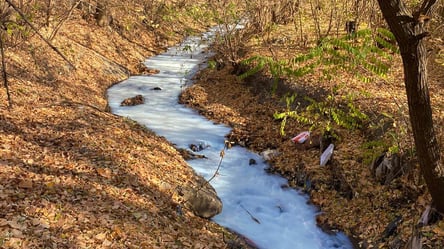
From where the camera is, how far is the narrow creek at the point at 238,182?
709cm

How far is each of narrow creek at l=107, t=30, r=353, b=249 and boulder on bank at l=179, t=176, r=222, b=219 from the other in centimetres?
19

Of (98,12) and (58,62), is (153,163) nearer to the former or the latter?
(58,62)

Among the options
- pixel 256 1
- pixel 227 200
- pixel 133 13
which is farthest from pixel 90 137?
pixel 133 13

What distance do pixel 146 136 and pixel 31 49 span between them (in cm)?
630

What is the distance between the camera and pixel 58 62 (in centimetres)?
1342

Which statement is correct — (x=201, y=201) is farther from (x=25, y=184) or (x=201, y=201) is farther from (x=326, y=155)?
(x=326, y=155)

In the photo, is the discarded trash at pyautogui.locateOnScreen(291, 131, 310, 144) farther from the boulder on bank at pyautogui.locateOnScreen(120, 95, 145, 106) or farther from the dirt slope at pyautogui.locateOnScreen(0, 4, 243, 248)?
the boulder on bank at pyautogui.locateOnScreen(120, 95, 145, 106)

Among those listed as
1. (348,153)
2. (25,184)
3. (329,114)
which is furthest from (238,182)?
(25,184)

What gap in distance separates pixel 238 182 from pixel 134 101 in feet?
20.0

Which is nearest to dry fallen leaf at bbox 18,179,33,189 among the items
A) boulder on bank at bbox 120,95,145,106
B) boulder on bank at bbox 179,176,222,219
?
boulder on bank at bbox 179,176,222,219

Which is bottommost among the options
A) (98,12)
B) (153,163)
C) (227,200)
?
(227,200)

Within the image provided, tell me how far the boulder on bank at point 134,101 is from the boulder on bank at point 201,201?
6597mm

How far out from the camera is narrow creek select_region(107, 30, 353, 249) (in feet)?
23.3

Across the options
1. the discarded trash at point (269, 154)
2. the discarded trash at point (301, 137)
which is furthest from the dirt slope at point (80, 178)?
the discarded trash at point (301, 137)
